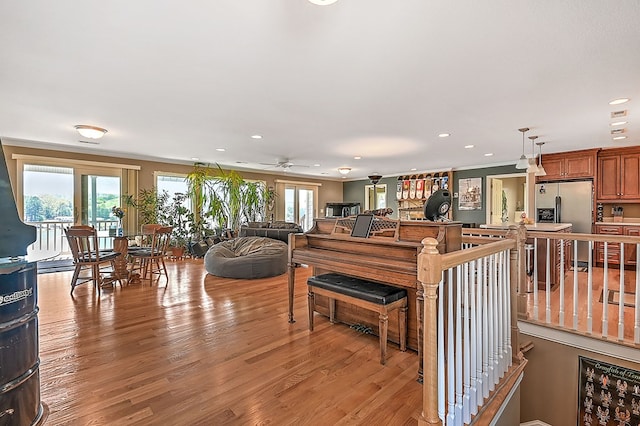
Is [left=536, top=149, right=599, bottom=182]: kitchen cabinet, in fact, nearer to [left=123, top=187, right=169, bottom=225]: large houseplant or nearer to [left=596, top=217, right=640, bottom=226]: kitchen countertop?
[left=596, top=217, right=640, bottom=226]: kitchen countertop

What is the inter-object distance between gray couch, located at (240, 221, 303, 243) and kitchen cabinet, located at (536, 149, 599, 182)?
17.8ft

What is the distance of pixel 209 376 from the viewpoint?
7.18 feet

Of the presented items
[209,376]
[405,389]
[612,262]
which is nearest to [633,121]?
[612,262]

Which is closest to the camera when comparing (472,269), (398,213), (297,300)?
Result: (472,269)

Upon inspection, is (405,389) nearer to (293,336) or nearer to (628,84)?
(293,336)

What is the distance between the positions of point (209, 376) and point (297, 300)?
185 centimetres

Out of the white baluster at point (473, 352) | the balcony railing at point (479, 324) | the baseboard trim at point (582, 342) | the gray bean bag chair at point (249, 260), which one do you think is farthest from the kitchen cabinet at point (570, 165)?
the white baluster at point (473, 352)

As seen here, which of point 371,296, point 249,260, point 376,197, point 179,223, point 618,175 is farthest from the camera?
point 376,197

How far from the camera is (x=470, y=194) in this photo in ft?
27.4

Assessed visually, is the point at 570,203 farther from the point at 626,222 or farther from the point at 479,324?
the point at 479,324

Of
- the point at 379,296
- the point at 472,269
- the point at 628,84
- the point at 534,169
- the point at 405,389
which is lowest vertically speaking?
the point at 405,389

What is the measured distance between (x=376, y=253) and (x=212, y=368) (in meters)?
1.59

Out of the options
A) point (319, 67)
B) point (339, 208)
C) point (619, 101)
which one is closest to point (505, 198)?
point (339, 208)

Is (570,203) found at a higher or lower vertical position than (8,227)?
higher
